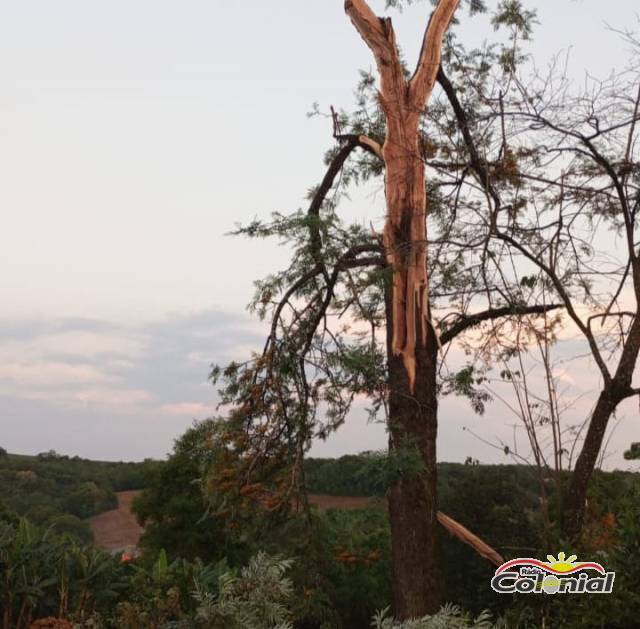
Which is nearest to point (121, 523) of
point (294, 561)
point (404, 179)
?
point (294, 561)

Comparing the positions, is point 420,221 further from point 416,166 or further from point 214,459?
point 214,459

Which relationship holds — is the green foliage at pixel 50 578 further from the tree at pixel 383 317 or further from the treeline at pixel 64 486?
the treeline at pixel 64 486

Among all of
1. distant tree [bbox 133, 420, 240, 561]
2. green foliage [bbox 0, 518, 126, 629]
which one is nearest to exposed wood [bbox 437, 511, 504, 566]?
green foliage [bbox 0, 518, 126, 629]

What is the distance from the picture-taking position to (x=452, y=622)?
445 centimetres

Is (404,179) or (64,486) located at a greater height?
(404,179)

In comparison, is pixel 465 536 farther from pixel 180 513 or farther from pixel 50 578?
pixel 180 513

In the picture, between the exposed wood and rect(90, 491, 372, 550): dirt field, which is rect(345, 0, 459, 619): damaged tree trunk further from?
rect(90, 491, 372, 550): dirt field

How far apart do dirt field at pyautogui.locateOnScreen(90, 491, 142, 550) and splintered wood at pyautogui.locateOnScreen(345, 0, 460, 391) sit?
501 inches

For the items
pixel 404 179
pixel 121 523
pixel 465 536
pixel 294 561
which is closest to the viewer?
pixel 294 561

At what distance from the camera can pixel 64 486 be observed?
24625 millimetres

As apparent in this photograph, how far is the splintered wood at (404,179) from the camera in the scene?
9.99 m

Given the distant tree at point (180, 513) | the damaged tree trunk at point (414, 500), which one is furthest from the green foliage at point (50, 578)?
the distant tree at point (180, 513)

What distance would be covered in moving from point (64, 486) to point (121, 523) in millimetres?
3614

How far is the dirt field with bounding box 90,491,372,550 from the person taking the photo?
20.0 metres
